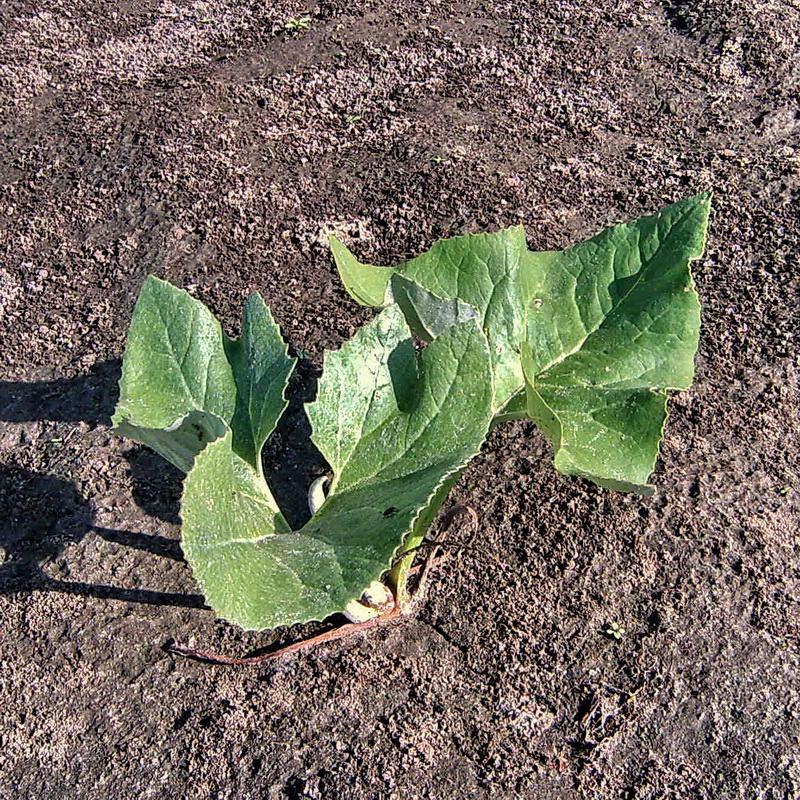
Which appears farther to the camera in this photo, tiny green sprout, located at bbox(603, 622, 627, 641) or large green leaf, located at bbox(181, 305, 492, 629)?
tiny green sprout, located at bbox(603, 622, 627, 641)

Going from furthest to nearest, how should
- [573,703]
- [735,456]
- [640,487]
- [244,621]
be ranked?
[735,456], [573,703], [640,487], [244,621]

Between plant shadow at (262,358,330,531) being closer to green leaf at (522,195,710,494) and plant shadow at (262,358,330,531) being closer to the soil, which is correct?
the soil

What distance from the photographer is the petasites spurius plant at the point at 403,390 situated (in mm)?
1334

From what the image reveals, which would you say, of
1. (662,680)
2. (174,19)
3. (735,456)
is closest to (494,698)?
(662,680)

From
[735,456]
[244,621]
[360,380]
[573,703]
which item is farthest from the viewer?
[735,456]

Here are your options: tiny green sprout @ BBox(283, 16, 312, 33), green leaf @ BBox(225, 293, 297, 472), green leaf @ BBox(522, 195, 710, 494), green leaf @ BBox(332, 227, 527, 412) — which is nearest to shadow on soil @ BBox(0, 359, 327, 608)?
green leaf @ BBox(225, 293, 297, 472)

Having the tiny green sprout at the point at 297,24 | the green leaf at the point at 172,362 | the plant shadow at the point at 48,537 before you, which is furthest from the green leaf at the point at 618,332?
the tiny green sprout at the point at 297,24

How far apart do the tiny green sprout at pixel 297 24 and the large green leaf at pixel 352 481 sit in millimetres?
2269

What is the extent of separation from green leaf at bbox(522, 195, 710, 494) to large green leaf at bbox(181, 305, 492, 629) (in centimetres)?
16

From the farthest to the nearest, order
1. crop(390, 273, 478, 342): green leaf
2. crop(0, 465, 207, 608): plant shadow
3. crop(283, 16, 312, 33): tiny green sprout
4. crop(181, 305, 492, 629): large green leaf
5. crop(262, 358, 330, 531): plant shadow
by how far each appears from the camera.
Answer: crop(283, 16, 312, 33): tiny green sprout < crop(262, 358, 330, 531): plant shadow < crop(0, 465, 207, 608): plant shadow < crop(390, 273, 478, 342): green leaf < crop(181, 305, 492, 629): large green leaf

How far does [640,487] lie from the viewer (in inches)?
56.2

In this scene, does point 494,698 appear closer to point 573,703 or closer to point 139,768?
point 573,703

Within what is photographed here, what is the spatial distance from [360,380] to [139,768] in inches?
30.5

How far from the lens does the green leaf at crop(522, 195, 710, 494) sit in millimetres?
1606
